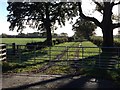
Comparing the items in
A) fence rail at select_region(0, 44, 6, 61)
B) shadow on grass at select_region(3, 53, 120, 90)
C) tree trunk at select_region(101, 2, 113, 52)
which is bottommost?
shadow on grass at select_region(3, 53, 120, 90)

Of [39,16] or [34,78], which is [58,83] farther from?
[39,16]

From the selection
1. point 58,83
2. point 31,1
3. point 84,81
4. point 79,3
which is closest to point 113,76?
point 84,81

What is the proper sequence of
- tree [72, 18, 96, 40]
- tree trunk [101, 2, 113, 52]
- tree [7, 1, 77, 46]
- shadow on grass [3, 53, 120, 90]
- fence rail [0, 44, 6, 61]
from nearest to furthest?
shadow on grass [3, 53, 120, 90] → fence rail [0, 44, 6, 61] → tree trunk [101, 2, 113, 52] → tree [7, 1, 77, 46] → tree [72, 18, 96, 40]

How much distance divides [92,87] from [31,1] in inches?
1487

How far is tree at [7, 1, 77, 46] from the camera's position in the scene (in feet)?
160

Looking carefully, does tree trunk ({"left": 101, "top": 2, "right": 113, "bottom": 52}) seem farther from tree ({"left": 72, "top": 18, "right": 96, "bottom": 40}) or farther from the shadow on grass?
tree ({"left": 72, "top": 18, "right": 96, "bottom": 40})

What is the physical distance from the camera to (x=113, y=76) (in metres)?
12.8

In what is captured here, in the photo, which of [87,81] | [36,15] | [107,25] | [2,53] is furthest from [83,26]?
[87,81]

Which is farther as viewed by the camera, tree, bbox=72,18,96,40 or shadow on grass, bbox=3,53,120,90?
tree, bbox=72,18,96,40

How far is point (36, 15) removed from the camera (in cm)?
5119

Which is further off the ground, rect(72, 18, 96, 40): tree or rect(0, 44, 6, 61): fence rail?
rect(72, 18, 96, 40): tree

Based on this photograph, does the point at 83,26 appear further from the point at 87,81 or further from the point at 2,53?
the point at 87,81

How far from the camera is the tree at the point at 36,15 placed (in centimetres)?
4862

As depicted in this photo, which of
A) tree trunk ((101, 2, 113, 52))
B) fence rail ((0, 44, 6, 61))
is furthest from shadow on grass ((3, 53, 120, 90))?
tree trunk ((101, 2, 113, 52))
